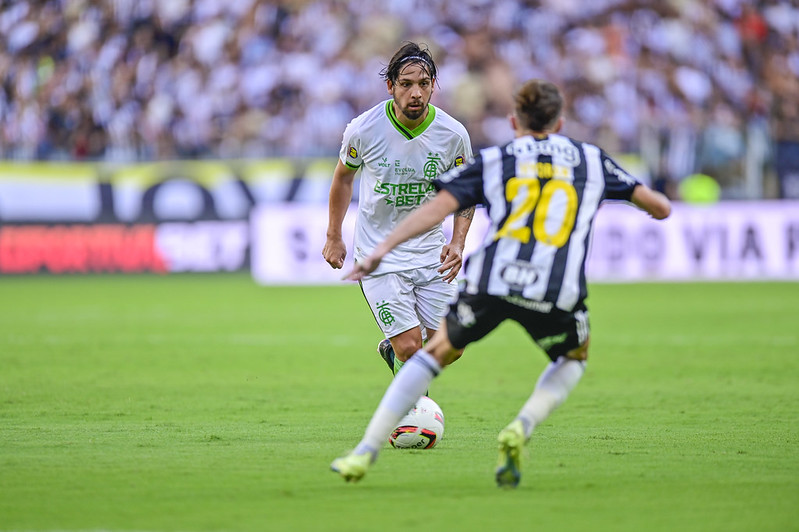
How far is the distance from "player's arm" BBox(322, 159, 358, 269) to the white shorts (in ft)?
0.81

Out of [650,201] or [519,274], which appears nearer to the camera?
[519,274]

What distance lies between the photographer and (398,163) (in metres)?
7.11

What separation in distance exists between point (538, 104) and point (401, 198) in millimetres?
1885

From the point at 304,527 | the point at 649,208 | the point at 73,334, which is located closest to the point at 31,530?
the point at 304,527

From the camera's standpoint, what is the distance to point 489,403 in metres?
8.85

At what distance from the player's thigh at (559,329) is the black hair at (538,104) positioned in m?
0.87

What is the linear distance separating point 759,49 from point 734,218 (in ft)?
17.4

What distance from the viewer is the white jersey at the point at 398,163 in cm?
711

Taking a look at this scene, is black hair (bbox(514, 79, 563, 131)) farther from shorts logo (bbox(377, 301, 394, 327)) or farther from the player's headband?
shorts logo (bbox(377, 301, 394, 327))

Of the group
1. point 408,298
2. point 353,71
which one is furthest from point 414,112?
point 353,71

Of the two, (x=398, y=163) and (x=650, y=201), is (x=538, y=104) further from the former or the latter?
(x=398, y=163)

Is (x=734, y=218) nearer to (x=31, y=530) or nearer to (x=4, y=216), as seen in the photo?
(x=4, y=216)

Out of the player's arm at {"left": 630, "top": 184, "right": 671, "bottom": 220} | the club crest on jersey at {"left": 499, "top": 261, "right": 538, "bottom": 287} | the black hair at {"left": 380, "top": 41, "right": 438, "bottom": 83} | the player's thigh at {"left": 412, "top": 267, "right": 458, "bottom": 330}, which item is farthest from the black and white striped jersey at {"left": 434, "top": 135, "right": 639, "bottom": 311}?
the player's thigh at {"left": 412, "top": 267, "right": 458, "bottom": 330}

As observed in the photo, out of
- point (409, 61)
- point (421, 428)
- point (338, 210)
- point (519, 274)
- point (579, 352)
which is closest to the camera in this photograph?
point (519, 274)
